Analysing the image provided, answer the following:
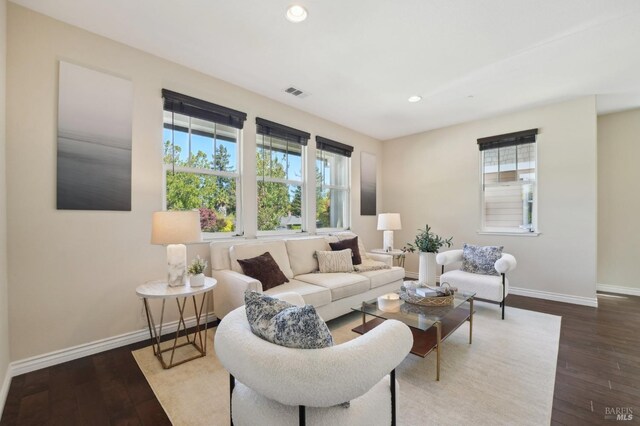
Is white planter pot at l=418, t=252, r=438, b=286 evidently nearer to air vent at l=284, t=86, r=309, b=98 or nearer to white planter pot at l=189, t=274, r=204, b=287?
white planter pot at l=189, t=274, r=204, b=287

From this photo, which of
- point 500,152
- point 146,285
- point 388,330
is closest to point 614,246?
point 500,152

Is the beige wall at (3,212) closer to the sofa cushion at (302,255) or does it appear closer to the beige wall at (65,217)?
the beige wall at (65,217)

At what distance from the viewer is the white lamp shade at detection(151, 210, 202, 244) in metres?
2.31

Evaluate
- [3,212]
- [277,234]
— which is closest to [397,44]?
[277,234]

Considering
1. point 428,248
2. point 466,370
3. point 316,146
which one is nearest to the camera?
point 466,370

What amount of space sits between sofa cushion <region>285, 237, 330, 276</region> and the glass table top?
118 cm

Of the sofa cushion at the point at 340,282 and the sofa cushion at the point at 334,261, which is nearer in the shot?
the sofa cushion at the point at 340,282

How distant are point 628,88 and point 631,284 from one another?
9.66 ft

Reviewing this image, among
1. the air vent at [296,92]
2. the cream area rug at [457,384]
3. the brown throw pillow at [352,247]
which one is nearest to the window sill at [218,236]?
the cream area rug at [457,384]

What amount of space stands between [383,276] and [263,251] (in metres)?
1.61

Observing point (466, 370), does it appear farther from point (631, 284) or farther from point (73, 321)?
point (631, 284)

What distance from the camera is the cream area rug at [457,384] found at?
172cm

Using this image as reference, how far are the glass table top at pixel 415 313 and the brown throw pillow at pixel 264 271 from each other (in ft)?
3.20

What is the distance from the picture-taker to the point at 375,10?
224cm
